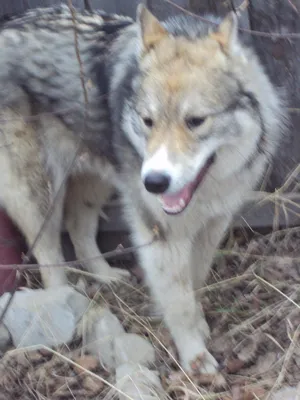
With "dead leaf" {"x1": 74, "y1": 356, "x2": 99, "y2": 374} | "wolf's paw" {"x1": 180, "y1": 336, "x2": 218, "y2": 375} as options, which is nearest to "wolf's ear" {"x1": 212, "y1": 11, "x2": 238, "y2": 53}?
"wolf's paw" {"x1": 180, "y1": 336, "x2": 218, "y2": 375}

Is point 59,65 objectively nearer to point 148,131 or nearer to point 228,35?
point 148,131

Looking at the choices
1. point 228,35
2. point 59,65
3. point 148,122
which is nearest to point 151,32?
point 228,35

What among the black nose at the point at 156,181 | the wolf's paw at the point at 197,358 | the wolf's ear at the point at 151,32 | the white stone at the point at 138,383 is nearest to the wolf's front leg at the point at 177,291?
the wolf's paw at the point at 197,358

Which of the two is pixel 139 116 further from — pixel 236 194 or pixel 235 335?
pixel 235 335

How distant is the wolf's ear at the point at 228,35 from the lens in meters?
3.43

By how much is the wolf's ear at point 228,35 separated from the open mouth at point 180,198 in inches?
19.9

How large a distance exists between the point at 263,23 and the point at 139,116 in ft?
4.35

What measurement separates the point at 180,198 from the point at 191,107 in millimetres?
437

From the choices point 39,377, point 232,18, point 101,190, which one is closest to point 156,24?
point 232,18

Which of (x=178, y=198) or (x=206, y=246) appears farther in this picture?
(x=206, y=246)

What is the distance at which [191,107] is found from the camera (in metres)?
3.26

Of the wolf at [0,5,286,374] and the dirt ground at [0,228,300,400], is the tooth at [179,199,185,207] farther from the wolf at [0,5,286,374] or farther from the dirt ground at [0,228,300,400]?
the dirt ground at [0,228,300,400]

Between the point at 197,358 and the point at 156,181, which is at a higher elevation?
the point at 156,181

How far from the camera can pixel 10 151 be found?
4137mm
